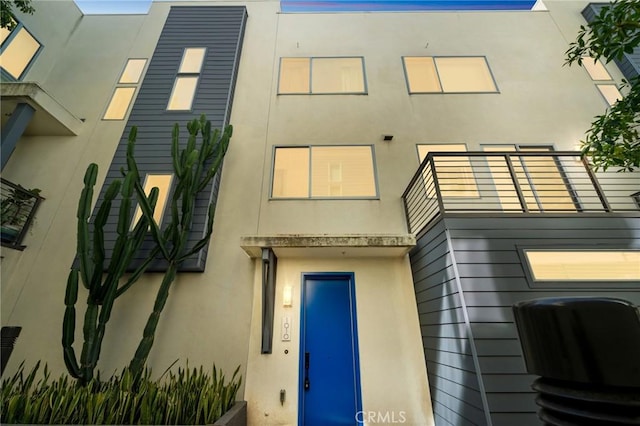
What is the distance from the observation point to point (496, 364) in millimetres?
2924

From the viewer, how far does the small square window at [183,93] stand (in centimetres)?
619

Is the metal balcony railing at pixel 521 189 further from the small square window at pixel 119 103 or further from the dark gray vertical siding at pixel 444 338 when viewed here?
the small square window at pixel 119 103

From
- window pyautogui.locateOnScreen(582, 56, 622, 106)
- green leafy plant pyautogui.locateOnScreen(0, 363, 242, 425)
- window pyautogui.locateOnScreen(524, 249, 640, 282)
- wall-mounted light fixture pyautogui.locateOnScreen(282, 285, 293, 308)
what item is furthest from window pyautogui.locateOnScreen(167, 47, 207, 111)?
window pyautogui.locateOnScreen(582, 56, 622, 106)

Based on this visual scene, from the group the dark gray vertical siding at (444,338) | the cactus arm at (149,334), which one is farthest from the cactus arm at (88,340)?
the dark gray vertical siding at (444,338)

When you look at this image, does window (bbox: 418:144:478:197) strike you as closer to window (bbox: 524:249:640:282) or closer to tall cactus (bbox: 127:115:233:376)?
window (bbox: 524:249:640:282)

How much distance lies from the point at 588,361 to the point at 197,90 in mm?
7474

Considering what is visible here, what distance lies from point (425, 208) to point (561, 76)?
5625 millimetres

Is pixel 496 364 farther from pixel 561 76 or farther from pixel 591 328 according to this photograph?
pixel 561 76

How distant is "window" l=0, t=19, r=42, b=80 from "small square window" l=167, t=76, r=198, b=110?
326cm

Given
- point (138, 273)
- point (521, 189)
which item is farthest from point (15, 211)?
point (521, 189)

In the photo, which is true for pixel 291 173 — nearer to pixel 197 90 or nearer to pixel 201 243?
pixel 201 243

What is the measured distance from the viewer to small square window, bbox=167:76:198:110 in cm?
619

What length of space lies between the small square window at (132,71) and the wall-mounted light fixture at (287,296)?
6503 millimetres

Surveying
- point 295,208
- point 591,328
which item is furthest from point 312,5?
point 591,328
